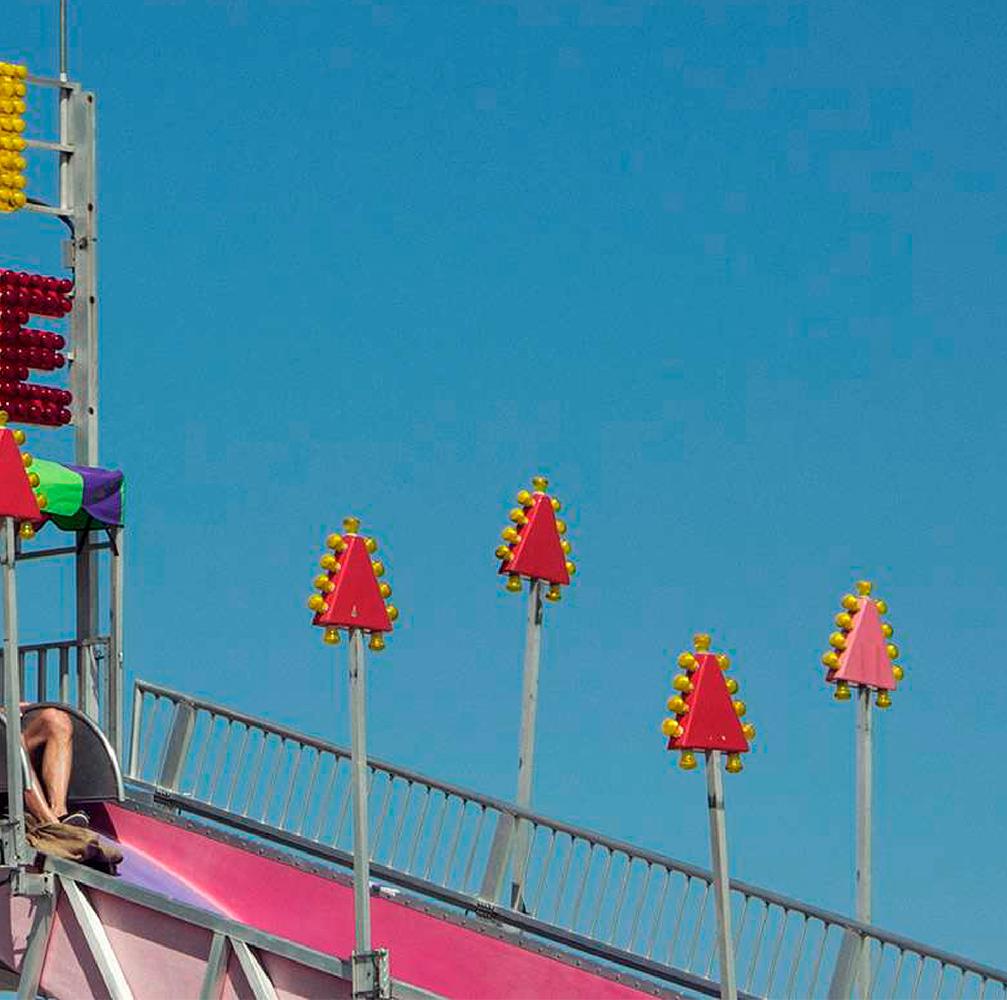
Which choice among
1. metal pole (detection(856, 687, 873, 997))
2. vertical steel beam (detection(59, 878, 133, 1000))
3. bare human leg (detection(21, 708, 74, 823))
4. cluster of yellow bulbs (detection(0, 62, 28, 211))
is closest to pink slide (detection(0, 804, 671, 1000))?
vertical steel beam (detection(59, 878, 133, 1000))

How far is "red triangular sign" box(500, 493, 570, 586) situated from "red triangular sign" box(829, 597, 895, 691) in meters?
3.95

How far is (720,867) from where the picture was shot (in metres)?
22.5

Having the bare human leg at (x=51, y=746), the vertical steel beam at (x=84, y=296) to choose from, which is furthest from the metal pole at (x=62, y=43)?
the bare human leg at (x=51, y=746)

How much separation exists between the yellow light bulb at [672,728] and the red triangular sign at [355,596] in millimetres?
2492

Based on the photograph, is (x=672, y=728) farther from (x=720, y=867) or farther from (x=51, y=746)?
(x=51, y=746)

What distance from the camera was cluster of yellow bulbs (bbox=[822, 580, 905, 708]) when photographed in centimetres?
2562

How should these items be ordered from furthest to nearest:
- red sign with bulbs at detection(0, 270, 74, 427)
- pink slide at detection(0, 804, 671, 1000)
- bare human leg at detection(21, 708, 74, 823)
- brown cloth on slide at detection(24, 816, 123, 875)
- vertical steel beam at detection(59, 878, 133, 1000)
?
red sign with bulbs at detection(0, 270, 74, 427)
bare human leg at detection(21, 708, 74, 823)
brown cloth on slide at detection(24, 816, 123, 875)
vertical steel beam at detection(59, 878, 133, 1000)
pink slide at detection(0, 804, 671, 1000)

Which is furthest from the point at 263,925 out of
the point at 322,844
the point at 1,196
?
the point at 1,196

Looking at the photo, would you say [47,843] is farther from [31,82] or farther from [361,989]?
[31,82]

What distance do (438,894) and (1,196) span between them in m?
9.47

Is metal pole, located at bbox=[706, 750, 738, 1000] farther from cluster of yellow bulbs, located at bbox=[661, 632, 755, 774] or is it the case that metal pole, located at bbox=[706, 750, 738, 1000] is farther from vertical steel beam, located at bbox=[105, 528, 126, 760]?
vertical steel beam, located at bbox=[105, 528, 126, 760]

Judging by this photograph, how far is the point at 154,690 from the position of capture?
30875 millimetres

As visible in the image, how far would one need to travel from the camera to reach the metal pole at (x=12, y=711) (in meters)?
26.1

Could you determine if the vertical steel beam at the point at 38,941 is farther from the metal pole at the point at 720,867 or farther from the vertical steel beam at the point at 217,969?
the metal pole at the point at 720,867
